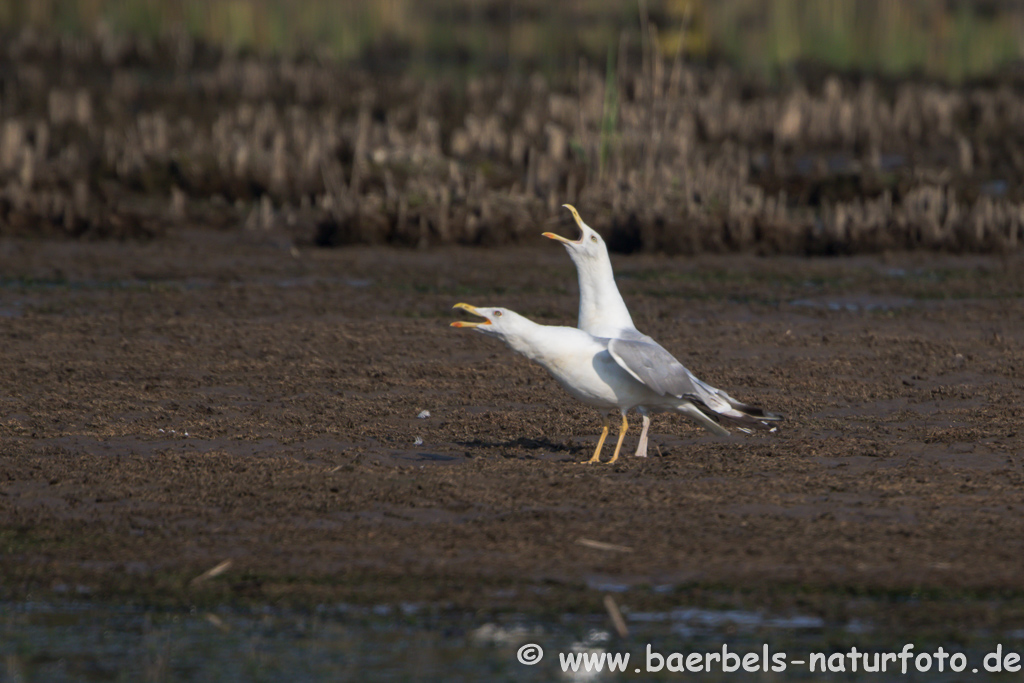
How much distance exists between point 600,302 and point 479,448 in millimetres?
988

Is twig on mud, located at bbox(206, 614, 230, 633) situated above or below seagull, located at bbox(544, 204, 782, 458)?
below

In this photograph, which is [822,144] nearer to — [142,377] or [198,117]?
[198,117]

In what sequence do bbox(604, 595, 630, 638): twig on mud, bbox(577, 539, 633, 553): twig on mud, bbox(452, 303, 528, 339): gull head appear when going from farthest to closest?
bbox(452, 303, 528, 339): gull head, bbox(577, 539, 633, 553): twig on mud, bbox(604, 595, 630, 638): twig on mud

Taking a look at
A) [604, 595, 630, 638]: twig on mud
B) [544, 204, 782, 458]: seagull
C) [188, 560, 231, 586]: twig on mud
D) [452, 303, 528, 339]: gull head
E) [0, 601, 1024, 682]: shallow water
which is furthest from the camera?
[544, 204, 782, 458]: seagull

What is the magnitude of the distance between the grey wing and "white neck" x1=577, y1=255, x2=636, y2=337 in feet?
0.85

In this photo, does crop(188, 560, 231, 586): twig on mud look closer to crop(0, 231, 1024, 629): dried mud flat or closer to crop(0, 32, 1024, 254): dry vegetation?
crop(0, 231, 1024, 629): dried mud flat

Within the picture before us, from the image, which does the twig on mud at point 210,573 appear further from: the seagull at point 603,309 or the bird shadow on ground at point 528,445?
the bird shadow on ground at point 528,445

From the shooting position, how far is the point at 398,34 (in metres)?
32.3

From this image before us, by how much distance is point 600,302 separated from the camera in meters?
6.97

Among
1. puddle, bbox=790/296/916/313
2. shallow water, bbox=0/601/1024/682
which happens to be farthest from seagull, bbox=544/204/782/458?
puddle, bbox=790/296/916/313

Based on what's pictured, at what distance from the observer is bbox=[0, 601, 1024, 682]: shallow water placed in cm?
467

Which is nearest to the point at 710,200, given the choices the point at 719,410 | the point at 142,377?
the point at 142,377

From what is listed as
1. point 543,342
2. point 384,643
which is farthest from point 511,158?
point 384,643
